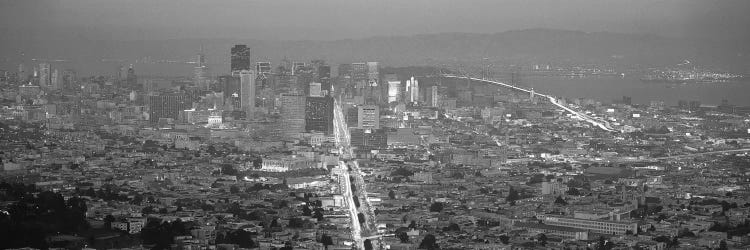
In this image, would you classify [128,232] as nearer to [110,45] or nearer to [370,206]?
[370,206]

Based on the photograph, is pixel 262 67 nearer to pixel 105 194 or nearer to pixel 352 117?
pixel 352 117

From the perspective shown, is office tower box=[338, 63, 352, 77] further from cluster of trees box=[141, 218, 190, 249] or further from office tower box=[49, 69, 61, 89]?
cluster of trees box=[141, 218, 190, 249]

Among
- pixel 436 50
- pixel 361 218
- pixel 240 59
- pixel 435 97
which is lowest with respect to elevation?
pixel 361 218

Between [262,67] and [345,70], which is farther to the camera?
[345,70]

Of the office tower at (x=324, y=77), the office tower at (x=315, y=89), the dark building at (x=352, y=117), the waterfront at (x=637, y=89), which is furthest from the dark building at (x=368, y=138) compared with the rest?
the waterfront at (x=637, y=89)

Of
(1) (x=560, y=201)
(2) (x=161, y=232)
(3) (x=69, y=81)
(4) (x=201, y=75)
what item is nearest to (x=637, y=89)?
(4) (x=201, y=75)

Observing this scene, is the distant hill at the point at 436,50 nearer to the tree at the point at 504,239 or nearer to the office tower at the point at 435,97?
→ the office tower at the point at 435,97

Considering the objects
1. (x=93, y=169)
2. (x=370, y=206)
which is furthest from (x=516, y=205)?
(x=93, y=169)
